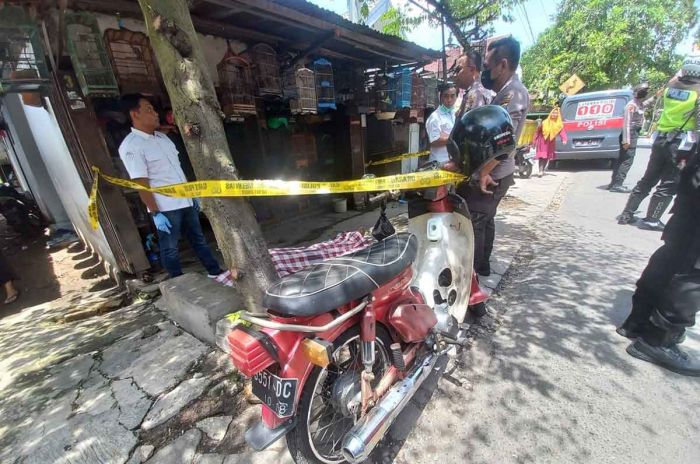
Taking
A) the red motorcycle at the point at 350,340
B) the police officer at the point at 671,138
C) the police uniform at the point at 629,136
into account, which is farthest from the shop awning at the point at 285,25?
the police uniform at the point at 629,136

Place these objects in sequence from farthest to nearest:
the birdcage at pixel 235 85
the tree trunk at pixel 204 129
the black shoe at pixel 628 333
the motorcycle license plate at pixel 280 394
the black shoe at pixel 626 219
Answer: the black shoe at pixel 626 219, the birdcage at pixel 235 85, the black shoe at pixel 628 333, the tree trunk at pixel 204 129, the motorcycle license plate at pixel 280 394

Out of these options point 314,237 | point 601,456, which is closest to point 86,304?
point 314,237

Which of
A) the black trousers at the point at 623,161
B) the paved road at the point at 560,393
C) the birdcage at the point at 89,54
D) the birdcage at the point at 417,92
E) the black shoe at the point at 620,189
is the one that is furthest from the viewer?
the black shoe at the point at 620,189

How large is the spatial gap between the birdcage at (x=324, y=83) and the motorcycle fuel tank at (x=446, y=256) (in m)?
3.39

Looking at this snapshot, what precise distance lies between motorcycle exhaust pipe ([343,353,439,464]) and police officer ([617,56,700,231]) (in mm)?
4867

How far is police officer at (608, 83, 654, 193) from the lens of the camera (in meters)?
5.88

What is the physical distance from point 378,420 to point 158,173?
3.19m

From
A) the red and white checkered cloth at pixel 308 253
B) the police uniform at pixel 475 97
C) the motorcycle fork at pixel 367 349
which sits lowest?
the red and white checkered cloth at pixel 308 253

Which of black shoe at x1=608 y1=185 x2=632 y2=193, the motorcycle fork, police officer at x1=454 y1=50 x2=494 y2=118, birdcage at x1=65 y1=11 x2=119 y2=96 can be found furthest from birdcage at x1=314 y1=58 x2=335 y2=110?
black shoe at x1=608 y1=185 x2=632 y2=193

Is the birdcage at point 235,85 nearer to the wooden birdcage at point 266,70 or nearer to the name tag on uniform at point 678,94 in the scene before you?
the wooden birdcage at point 266,70

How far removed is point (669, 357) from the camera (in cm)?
206

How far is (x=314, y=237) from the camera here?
536 cm

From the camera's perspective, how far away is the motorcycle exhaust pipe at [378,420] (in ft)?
4.48

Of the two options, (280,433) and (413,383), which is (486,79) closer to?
(413,383)
